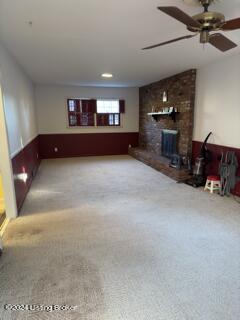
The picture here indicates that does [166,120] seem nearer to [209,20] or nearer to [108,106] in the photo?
[108,106]

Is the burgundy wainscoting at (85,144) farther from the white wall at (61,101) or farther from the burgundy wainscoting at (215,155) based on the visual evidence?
the burgundy wainscoting at (215,155)

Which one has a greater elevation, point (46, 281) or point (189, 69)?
point (189, 69)

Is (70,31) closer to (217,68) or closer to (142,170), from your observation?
(217,68)

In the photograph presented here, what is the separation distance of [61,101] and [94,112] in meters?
1.14

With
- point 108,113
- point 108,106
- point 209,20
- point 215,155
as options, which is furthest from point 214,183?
point 108,106

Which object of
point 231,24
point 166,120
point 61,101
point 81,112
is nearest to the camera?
point 231,24

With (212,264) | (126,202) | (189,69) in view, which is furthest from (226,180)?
(189,69)

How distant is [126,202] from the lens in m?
3.49

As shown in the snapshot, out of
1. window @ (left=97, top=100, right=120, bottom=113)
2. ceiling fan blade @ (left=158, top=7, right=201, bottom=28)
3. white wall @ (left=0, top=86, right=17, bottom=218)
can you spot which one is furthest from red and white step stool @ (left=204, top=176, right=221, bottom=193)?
window @ (left=97, top=100, right=120, bottom=113)

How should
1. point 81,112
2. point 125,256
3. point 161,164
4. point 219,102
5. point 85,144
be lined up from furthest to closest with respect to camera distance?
1. point 85,144
2. point 81,112
3. point 161,164
4. point 219,102
5. point 125,256

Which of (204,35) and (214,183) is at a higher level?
(204,35)

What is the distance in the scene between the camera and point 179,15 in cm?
161

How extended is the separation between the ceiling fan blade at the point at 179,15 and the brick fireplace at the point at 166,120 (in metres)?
3.26

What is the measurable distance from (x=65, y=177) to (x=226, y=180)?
337cm
